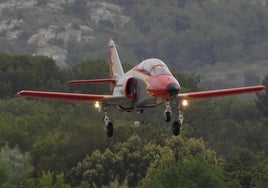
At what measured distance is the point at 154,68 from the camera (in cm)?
5422

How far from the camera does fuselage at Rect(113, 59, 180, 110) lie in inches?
2035

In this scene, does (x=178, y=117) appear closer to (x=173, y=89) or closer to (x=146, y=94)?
(x=173, y=89)

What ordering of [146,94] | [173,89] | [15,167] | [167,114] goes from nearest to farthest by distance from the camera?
1. [167,114]
2. [173,89]
3. [146,94]
4. [15,167]

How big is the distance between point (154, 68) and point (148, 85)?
1281 mm

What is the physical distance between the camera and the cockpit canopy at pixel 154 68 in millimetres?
53750

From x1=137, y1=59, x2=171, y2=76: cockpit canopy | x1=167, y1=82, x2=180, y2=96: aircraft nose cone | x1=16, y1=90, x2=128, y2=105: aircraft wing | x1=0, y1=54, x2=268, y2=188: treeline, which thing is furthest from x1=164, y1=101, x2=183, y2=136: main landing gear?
x1=0, y1=54, x2=268, y2=188: treeline

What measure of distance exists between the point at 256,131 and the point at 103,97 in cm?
12809

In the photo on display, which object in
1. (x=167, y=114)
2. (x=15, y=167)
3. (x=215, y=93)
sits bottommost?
(x=15, y=167)

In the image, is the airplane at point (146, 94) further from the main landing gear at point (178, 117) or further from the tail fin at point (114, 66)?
the tail fin at point (114, 66)

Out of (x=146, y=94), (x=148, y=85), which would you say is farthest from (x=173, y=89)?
(x=146, y=94)

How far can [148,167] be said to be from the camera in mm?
111062

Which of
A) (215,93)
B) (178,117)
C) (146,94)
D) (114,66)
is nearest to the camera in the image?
(178,117)

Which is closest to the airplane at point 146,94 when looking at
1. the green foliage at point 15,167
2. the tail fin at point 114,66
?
the tail fin at point 114,66

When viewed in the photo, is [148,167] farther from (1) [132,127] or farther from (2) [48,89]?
(2) [48,89]
